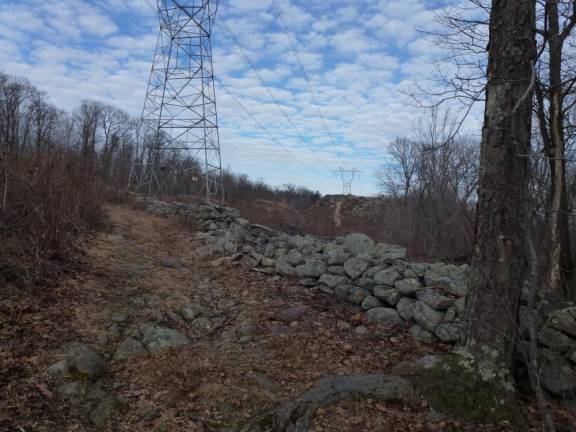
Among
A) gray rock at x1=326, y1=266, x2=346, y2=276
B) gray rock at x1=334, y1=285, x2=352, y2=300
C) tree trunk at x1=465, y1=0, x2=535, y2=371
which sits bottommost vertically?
gray rock at x1=334, y1=285, x2=352, y2=300

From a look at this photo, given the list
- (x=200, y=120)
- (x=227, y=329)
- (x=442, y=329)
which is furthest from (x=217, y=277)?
(x=200, y=120)

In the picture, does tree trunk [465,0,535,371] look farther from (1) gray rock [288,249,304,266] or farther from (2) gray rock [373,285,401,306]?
(1) gray rock [288,249,304,266]

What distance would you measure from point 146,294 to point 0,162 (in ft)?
8.87

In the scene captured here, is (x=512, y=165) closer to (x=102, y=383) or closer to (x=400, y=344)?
(x=400, y=344)

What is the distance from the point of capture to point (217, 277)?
21.6ft

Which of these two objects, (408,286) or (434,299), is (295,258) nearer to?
(408,286)

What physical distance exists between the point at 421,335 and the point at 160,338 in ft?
9.37

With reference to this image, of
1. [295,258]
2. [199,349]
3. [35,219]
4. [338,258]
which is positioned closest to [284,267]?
[295,258]

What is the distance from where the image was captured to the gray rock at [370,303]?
16.6 feet

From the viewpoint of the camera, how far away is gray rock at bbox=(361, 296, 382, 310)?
5.05 meters

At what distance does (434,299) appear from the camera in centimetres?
455

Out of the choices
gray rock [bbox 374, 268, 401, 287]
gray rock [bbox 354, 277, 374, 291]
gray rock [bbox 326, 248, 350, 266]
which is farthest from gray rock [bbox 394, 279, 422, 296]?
gray rock [bbox 326, 248, 350, 266]

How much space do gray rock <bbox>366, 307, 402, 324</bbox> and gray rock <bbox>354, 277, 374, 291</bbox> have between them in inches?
17.4

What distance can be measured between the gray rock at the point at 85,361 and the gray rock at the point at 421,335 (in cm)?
320
